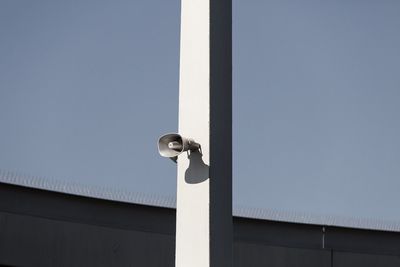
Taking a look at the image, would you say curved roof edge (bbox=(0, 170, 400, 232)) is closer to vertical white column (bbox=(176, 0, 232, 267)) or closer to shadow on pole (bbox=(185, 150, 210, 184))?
vertical white column (bbox=(176, 0, 232, 267))

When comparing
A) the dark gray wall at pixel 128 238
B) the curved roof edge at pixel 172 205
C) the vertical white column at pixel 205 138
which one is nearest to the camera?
the vertical white column at pixel 205 138

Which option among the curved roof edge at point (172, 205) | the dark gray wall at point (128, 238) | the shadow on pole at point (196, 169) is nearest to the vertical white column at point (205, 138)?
the shadow on pole at point (196, 169)

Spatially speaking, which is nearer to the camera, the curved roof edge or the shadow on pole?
the shadow on pole

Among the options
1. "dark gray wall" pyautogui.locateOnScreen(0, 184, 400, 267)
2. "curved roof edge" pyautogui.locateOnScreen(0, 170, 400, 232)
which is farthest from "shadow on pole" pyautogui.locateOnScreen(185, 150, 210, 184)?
"curved roof edge" pyautogui.locateOnScreen(0, 170, 400, 232)

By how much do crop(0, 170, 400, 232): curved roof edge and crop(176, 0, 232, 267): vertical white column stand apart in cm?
928

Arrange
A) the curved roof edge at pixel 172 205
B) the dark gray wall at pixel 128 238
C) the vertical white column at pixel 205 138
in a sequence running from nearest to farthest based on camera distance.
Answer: the vertical white column at pixel 205 138, the dark gray wall at pixel 128 238, the curved roof edge at pixel 172 205

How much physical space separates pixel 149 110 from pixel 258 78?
338cm

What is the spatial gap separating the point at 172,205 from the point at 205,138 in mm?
11188

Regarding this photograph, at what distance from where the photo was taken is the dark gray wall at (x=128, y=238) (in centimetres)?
1402

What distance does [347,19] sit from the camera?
2570cm

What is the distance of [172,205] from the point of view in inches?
661

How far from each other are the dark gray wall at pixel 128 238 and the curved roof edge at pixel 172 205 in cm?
27

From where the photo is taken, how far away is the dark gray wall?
46.0 feet

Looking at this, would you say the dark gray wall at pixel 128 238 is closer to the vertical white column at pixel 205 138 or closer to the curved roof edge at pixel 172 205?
the curved roof edge at pixel 172 205
